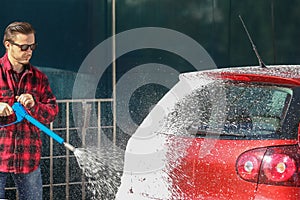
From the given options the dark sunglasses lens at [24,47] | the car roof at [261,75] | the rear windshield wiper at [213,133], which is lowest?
the rear windshield wiper at [213,133]

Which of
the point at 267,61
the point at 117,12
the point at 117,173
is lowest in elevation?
the point at 117,173

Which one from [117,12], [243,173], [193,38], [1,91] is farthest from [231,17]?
[243,173]

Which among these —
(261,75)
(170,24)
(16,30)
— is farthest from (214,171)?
(170,24)

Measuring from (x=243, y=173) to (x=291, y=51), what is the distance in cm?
519

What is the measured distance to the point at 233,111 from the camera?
5.19m

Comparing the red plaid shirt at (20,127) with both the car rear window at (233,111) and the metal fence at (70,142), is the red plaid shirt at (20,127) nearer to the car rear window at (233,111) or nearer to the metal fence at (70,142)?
the car rear window at (233,111)

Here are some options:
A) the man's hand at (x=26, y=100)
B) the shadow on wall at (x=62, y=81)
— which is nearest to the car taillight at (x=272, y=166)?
the man's hand at (x=26, y=100)

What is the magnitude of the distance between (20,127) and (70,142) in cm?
211

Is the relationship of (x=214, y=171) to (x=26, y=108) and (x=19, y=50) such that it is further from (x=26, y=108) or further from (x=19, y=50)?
(x=19, y=50)

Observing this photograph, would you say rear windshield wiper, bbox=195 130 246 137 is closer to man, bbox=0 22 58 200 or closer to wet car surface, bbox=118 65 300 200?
wet car surface, bbox=118 65 300 200

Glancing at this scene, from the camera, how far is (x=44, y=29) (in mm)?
8367

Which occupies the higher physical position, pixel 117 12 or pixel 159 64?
pixel 117 12

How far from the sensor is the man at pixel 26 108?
6160 mm

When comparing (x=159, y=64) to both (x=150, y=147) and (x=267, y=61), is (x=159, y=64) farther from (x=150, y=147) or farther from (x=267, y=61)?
(x=150, y=147)
